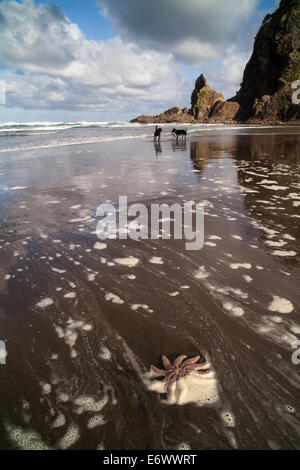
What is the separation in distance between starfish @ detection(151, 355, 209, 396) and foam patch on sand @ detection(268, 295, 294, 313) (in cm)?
85

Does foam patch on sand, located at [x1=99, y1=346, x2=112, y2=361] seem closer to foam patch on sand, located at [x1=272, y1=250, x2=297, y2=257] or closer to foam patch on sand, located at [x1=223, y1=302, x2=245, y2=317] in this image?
foam patch on sand, located at [x1=223, y1=302, x2=245, y2=317]

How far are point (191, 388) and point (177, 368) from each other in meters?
0.15

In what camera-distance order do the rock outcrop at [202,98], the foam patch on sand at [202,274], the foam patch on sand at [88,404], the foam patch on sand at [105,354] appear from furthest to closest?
the rock outcrop at [202,98], the foam patch on sand at [202,274], the foam patch on sand at [105,354], the foam patch on sand at [88,404]

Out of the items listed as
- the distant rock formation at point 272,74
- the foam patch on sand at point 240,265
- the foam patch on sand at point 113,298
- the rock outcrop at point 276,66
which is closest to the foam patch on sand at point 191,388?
the foam patch on sand at point 113,298

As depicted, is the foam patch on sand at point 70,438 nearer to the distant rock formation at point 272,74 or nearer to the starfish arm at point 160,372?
the starfish arm at point 160,372

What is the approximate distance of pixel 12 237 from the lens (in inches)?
141

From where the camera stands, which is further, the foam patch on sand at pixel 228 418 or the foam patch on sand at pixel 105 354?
the foam patch on sand at pixel 105 354

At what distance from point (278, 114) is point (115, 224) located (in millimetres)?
65532

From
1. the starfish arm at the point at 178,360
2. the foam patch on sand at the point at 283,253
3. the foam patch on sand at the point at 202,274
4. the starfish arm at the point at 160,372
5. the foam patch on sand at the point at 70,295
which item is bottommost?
the starfish arm at the point at 160,372

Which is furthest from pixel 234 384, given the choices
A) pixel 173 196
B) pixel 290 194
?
pixel 290 194

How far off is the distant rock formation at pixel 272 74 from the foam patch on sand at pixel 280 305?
61.1m

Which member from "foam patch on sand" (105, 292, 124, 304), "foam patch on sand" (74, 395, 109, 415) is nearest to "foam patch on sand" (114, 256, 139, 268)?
"foam patch on sand" (105, 292, 124, 304)

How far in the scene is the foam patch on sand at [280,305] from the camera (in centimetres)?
204

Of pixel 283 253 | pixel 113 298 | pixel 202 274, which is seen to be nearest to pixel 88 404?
pixel 113 298
